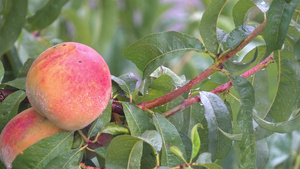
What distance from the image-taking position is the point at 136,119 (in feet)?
1.88

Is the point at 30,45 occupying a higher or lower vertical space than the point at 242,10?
lower

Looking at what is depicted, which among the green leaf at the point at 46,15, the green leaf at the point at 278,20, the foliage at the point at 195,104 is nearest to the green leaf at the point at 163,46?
the foliage at the point at 195,104

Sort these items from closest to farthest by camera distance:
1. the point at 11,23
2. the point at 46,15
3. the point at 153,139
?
the point at 153,139 → the point at 11,23 → the point at 46,15

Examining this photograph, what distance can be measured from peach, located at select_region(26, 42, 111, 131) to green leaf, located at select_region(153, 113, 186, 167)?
0.26 ft

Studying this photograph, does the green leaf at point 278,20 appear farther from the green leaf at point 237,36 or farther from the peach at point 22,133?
the peach at point 22,133

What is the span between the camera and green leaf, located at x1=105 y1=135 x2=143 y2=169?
524 millimetres

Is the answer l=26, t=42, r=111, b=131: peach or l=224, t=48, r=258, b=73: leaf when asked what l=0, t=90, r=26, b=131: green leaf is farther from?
l=224, t=48, r=258, b=73: leaf

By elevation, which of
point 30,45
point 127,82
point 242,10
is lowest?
point 30,45

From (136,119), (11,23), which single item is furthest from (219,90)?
(11,23)

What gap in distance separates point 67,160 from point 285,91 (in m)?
0.33

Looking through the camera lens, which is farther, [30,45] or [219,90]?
[30,45]

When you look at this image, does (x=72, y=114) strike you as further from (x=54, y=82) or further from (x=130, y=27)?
(x=130, y=27)

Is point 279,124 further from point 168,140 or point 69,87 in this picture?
point 69,87

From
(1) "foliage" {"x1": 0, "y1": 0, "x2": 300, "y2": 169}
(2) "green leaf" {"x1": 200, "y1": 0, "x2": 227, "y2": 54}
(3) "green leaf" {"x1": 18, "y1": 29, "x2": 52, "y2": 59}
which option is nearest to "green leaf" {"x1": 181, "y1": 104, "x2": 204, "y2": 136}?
(1) "foliage" {"x1": 0, "y1": 0, "x2": 300, "y2": 169}
